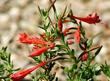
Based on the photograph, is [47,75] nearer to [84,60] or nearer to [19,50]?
[84,60]

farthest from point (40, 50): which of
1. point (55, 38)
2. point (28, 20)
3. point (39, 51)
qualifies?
point (28, 20)

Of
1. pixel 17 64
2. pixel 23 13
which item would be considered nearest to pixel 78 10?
pixel 23 13

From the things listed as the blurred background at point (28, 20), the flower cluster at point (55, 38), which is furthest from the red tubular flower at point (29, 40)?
the blurred background at point (28, 20)

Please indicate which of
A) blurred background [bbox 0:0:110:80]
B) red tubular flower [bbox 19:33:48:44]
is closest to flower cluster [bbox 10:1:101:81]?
red tubular flower [bbox 19:33:48:44]

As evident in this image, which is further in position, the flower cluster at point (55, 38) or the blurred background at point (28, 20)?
the blurred background at point (28, 20)

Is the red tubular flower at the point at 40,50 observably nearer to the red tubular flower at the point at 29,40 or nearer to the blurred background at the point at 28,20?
the red tubular flower at the point at 29,40

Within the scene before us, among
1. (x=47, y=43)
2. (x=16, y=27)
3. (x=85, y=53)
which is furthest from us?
(x=16, y=27)

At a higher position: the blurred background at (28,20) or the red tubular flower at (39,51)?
the red tubular flower at (39,51)

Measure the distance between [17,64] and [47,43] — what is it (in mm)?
4426

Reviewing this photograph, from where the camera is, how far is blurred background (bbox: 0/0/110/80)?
24.5ft

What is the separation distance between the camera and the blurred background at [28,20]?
24.5 feet

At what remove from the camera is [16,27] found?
8.17 metres

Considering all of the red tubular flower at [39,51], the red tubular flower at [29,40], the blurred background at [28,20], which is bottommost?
the blurred background at [28,20]

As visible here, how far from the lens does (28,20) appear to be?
8602 mm
